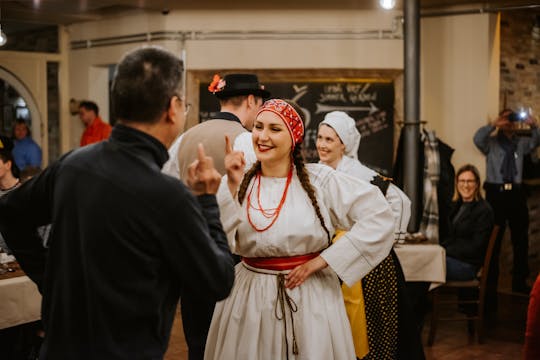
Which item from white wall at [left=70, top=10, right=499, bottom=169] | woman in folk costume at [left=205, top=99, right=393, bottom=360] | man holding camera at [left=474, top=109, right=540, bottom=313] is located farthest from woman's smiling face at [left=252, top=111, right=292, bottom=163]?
white wall at [left=70, top=10, right=499, bottom=169]

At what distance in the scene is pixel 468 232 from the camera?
18.1ft

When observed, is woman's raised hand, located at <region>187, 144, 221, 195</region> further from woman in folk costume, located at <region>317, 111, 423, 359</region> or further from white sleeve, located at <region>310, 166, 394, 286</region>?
woman in folk costume, located at <region>317, 111, 423, 359</region>

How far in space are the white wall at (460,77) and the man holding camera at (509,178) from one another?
25cm

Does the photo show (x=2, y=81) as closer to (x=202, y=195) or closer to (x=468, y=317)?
(x=468, y=317)

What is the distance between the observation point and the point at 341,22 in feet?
24.3

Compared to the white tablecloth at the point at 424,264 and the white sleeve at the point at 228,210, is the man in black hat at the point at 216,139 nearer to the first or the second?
the white sleeve at the point at 228,210

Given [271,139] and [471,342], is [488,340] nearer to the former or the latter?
[471,342]

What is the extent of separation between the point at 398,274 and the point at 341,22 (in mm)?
3973

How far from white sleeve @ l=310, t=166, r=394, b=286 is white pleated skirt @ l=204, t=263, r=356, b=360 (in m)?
0.14

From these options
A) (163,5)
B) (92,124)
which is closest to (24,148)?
(92,124)

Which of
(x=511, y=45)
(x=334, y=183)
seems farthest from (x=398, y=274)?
(x=511, y=45)

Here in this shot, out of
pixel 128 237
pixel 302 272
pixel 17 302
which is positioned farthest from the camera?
pixel 17 302

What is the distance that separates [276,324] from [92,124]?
569 cm

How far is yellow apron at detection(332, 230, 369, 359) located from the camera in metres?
3.60
